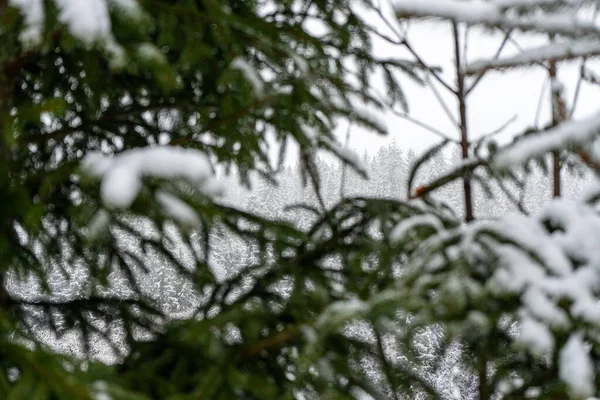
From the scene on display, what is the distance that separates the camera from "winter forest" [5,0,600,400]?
1327 mm

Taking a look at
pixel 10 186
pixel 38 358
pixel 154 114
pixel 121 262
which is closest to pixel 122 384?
pixel 38 358

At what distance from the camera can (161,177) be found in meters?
1.42

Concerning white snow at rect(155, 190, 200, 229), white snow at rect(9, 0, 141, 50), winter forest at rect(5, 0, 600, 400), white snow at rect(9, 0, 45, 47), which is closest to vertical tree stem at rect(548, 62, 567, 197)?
winter forest at rect(5, 0, 600, 400)

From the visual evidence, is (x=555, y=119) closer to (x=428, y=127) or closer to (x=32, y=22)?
(x=428, y=127)

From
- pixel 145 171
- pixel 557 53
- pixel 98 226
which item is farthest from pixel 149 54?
pixel 557 53

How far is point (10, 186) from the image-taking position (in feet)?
6.39

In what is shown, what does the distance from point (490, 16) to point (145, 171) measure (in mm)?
905

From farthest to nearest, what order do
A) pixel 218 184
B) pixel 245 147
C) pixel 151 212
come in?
pixel 245 147 → pixel 151 212 → pixel 218 184

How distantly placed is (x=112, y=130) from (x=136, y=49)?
0.88 meters

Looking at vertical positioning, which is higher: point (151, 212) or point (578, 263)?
point (578, 263)

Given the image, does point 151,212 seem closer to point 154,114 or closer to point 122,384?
point 122,384

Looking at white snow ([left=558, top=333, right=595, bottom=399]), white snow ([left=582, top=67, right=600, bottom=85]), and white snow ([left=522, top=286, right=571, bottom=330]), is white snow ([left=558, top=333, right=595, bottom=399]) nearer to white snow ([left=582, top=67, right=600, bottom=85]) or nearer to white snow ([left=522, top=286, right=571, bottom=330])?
white snow ([left=522, top=286, right=571, bottom=330])

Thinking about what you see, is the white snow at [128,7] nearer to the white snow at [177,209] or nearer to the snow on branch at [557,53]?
the white snow at [177,209]

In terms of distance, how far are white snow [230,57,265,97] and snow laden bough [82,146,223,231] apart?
0.54m
